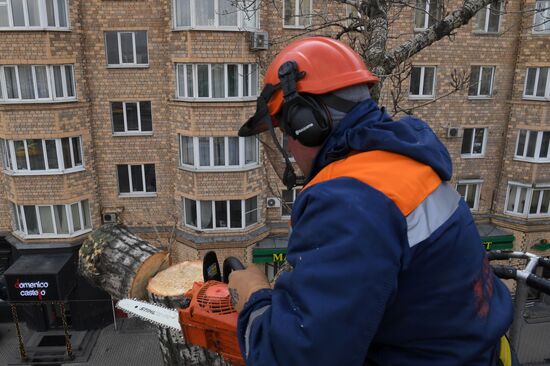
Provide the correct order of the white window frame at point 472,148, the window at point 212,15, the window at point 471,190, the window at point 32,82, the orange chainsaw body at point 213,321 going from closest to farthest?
the orange chainsaw body at point 213,321 → the window at point 212,15 → the window at point 32,82 → the white window frame at point 472,148 → the window at point 471,190

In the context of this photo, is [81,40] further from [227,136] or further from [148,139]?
[227,136]

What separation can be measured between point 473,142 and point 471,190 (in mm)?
A: 1811

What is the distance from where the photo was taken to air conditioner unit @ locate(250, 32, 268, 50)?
11172mm

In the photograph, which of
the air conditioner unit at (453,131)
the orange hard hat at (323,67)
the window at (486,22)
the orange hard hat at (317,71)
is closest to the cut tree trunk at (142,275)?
the orange hard hat at (317,71)

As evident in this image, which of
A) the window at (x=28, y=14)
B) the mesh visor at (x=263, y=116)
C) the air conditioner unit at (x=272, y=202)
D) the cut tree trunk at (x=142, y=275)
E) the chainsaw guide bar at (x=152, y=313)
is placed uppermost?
the window at (x=28, y=14)

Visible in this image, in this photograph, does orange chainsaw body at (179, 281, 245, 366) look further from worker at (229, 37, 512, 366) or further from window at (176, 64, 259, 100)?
window at (176, 64, 259, 100)

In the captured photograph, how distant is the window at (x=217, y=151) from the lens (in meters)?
12.2

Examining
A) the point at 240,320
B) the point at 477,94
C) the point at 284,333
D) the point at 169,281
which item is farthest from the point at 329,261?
the point at 477,94

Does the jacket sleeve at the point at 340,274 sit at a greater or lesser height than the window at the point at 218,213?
greater

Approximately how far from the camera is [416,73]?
1316 centimetres

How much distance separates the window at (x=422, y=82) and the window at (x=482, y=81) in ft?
4.37

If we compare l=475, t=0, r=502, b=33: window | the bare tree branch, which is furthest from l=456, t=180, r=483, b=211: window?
the bare tree branch

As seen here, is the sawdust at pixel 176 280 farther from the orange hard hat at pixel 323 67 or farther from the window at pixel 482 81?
the window at pixel 482 81

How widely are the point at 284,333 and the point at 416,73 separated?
13.3 m
